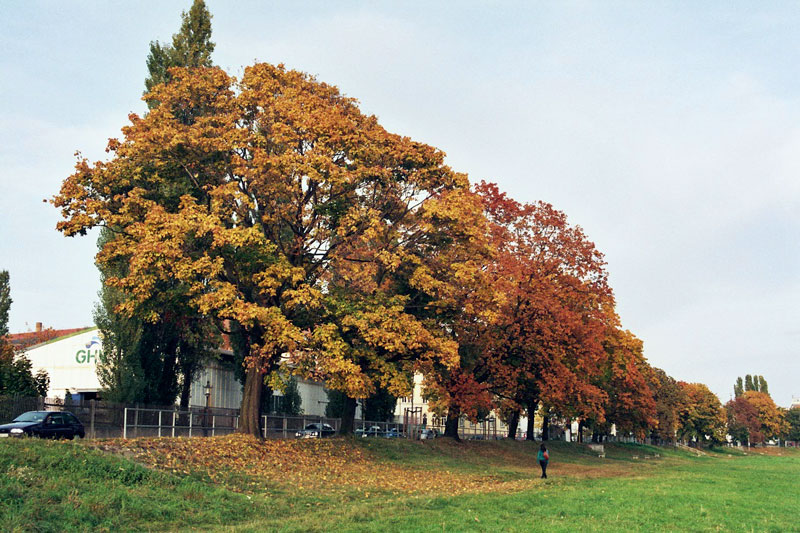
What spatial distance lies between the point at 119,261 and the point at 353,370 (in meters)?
12.0

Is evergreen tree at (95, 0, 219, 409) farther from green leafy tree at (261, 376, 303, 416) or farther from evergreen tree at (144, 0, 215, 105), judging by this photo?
green leafy tree at (261, 376, 303, 416)

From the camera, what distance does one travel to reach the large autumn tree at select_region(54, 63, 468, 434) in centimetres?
3231

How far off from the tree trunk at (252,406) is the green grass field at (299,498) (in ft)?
4.75

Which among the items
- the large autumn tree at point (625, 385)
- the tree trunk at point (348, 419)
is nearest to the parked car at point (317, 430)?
the tree trunk at point (348, 419)

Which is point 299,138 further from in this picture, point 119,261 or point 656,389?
point 656,389

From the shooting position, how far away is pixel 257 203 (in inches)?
1416

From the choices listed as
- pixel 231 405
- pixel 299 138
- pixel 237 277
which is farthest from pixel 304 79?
pixel 231 405

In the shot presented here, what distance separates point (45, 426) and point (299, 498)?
13.4 m

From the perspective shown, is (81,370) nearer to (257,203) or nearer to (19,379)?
(19,379)

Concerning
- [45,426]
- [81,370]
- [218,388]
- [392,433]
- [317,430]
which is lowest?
[392,433]

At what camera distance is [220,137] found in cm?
3403

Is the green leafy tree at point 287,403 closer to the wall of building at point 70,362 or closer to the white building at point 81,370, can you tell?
the white building at point 81,370

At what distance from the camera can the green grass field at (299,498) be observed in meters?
19.2

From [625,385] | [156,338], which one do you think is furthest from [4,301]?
[625,385]
